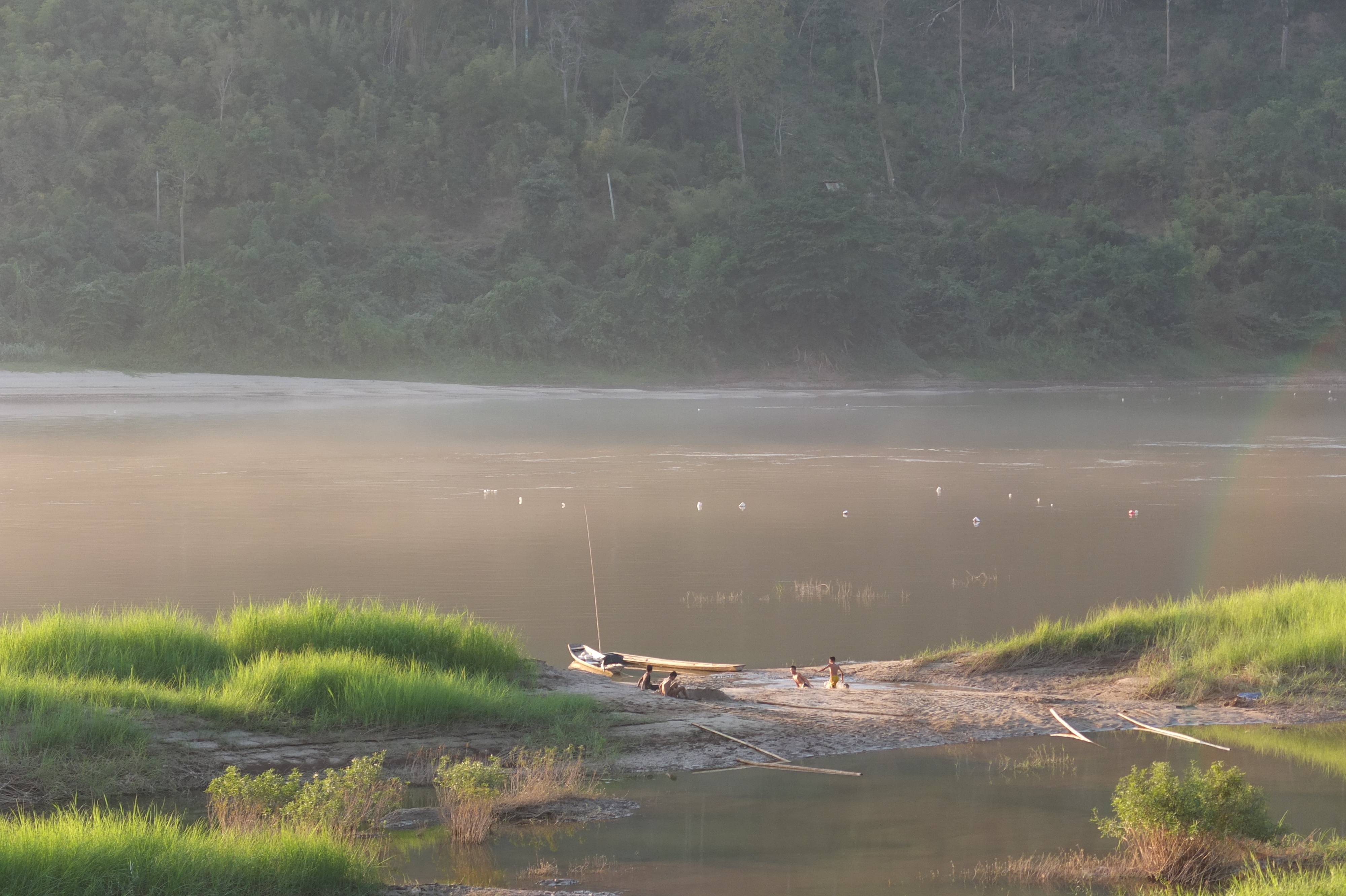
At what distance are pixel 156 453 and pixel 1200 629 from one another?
24460mm

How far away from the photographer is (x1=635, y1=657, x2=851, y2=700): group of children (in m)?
10.9

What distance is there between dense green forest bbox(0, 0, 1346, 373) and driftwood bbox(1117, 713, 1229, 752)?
47936mm

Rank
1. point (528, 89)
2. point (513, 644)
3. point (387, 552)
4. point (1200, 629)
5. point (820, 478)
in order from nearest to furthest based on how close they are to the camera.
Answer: point (513, 644) < point (1200, 629) < point (387, 552) < point (820, 478) < point (528, 89)

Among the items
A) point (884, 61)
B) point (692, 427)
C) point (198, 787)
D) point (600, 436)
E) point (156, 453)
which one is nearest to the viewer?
point (198, 787)

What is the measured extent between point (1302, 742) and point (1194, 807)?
10.6 ft

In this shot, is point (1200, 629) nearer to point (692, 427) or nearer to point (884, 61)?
point (692, 427)

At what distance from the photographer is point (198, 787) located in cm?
853

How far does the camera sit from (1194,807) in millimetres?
7578

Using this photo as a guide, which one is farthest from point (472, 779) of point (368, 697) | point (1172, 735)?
point (1172, 735)

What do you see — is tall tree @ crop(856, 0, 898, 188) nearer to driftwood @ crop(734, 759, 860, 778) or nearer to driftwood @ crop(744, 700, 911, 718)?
driftwood @ crop(744, 700, 911, 718)

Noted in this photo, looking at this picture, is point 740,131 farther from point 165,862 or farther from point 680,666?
point 165,862

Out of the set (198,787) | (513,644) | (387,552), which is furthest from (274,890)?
(387,552)

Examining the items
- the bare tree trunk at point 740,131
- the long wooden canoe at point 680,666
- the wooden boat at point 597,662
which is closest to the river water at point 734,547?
the wooden boat at point 597,662

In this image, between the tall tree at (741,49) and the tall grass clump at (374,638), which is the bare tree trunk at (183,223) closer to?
the tall tree at (741,49)
